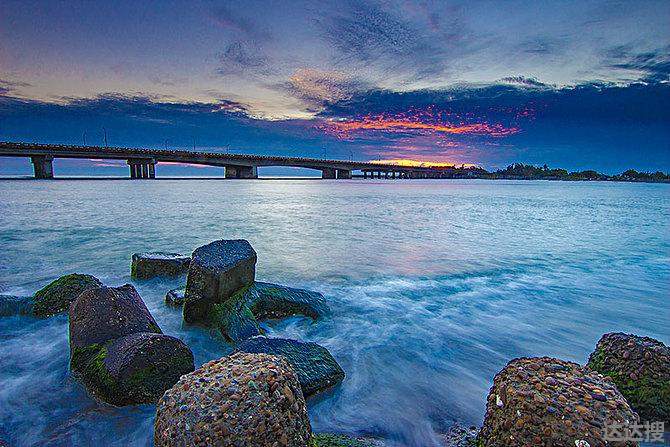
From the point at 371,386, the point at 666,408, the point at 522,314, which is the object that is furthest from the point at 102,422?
the point at 522,314

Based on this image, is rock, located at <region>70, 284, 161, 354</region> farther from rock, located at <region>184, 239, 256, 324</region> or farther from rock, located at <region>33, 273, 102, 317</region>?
rock, located at <region>33, 273, 102, 317</region>

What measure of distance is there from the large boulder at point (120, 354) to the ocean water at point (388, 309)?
168 millimetres

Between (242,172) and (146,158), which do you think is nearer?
(146,158)

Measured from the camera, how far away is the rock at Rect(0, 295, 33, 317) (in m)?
5.49

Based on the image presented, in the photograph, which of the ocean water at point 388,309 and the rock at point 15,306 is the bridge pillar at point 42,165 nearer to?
the ocean water at point 388,309

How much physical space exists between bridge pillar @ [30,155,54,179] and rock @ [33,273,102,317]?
239 feet

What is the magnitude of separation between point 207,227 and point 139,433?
41.5ft

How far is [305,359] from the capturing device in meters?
3.65

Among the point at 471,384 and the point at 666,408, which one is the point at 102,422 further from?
the point at 666,408

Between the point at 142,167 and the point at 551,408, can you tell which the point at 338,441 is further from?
the point at 142,167

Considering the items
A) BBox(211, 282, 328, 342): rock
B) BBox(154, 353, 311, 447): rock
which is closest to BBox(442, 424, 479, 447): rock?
BBox(154, 353, 311, 447): rock

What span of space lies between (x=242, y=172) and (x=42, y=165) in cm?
4213

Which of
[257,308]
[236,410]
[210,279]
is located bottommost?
[257,308]

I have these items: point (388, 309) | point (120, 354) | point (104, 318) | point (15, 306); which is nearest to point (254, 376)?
point (120, 354)
